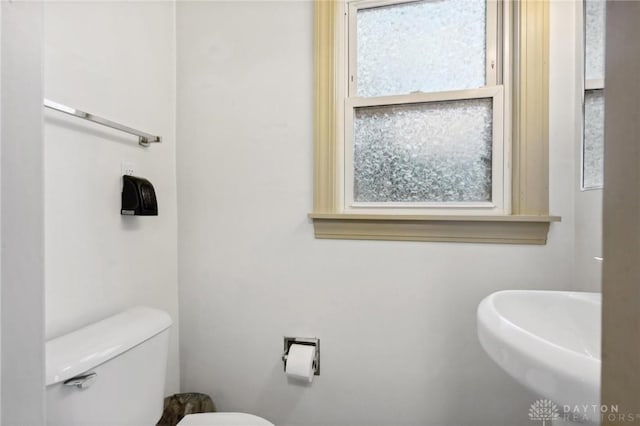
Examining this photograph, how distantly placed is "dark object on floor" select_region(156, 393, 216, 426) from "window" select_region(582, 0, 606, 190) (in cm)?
153

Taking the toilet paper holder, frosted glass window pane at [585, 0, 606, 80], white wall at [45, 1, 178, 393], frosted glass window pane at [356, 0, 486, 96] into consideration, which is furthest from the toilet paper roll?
frosted glass window pane at [585, 0, 606, 80]

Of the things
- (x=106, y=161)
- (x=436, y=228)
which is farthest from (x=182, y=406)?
(x=436, y=228)

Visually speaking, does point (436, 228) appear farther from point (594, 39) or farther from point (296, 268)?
point (594, 39)

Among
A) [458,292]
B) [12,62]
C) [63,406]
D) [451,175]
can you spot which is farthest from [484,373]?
[12,62]

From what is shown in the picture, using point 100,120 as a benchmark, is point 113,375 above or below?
below

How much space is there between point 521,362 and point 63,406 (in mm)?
958

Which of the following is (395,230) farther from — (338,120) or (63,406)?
(63,406)

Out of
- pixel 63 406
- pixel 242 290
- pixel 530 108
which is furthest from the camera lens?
pixel 242 290

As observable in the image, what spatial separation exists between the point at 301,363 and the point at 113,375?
1.92 feet

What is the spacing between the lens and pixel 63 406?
2.35ft

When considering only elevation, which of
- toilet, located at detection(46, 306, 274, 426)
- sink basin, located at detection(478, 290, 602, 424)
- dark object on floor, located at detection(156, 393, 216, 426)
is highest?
sink basin, located at detection(478, 290, 602, 424)

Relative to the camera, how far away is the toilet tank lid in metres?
0.71

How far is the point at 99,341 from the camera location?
2.65ft

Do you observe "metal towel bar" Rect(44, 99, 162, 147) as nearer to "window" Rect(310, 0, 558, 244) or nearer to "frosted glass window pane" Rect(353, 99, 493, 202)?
"window" Rect(310, 0, 558, 244)
